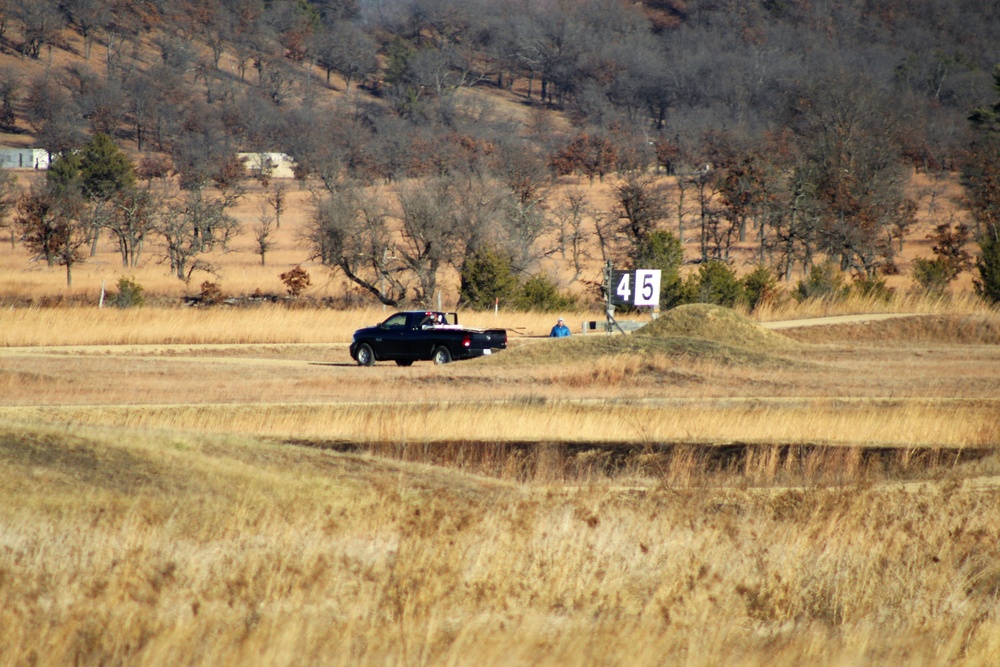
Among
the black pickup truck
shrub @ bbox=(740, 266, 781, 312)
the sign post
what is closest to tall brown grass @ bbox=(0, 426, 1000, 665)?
the black pickup truck

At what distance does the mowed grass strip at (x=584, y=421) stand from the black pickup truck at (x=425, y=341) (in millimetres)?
8801

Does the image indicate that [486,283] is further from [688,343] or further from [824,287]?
[688,343]

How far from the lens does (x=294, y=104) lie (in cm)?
14812

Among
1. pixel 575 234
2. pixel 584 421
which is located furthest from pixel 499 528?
pixel 575 234

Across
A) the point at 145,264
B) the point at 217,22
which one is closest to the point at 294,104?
the point at 217,22

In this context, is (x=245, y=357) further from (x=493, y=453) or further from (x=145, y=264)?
(x=145, y=264)

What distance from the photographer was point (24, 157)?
116938 millimetres

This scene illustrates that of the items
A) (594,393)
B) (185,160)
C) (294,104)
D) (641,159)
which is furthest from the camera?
(294,104)

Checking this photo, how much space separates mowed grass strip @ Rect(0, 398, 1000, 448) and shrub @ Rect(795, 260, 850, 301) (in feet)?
84.1

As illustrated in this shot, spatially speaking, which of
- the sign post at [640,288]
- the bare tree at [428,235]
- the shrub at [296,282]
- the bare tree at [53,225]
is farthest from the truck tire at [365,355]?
the bare tree at [53,225]

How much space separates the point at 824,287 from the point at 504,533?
40024 mm

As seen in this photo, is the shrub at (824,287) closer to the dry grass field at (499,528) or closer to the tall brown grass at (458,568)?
the dry grass field at (499,528)

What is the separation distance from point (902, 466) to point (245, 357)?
21.5m

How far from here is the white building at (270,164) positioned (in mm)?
113956
